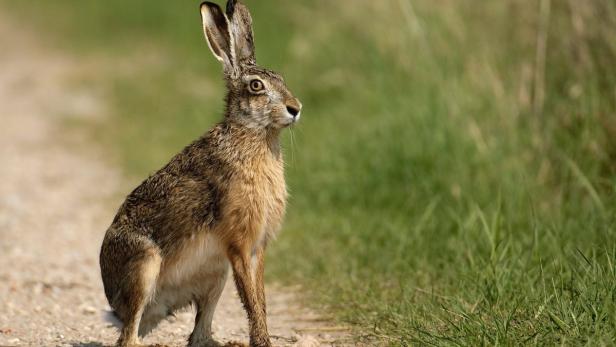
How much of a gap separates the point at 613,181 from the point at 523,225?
1.89ft

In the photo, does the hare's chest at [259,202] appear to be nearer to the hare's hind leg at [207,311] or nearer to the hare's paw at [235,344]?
the hare's hind leg at [207,311]

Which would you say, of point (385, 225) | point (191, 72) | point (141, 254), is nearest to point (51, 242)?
point (385, 225)

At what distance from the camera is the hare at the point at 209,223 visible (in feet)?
13.8

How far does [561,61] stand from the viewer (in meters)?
6.79

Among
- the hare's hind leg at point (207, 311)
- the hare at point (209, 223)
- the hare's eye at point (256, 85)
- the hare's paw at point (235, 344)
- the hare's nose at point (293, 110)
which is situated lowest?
the hare's paw at point (235, 344)

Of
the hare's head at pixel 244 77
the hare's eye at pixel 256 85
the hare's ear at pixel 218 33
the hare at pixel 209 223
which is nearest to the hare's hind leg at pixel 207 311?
the hare at pixel 209 223

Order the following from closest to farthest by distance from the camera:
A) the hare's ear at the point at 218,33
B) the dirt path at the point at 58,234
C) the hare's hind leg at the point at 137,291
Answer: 1. the hare's hind leg at the point at 137,291
2. the hare's ear at the point at 218,33
3. the dirt path at the point at 58,234

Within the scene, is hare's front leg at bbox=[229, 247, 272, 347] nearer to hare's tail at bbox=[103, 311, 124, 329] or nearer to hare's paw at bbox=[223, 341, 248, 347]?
hare's paw at bbox=[223, 341, 248, 347]

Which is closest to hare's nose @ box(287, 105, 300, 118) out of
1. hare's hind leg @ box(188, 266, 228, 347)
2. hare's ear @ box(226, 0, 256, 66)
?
hare's ear @ box(226, 0, 256, 66)

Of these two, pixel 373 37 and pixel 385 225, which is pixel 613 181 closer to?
pixel 385 225

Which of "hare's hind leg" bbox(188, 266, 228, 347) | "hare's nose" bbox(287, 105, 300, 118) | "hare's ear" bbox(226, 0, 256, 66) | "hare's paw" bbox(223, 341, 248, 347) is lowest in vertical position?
"hare's paw" bbox(223, 341, 248, 347)

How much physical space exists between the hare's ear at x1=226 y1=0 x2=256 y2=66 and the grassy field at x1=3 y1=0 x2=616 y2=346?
0.56 m

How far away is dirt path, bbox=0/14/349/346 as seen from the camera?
478 centimetres

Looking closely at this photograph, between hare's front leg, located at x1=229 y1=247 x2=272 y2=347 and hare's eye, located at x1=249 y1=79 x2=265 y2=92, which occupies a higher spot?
hare's eye, located at x1=249 y1=79 x2=265 y2=92
